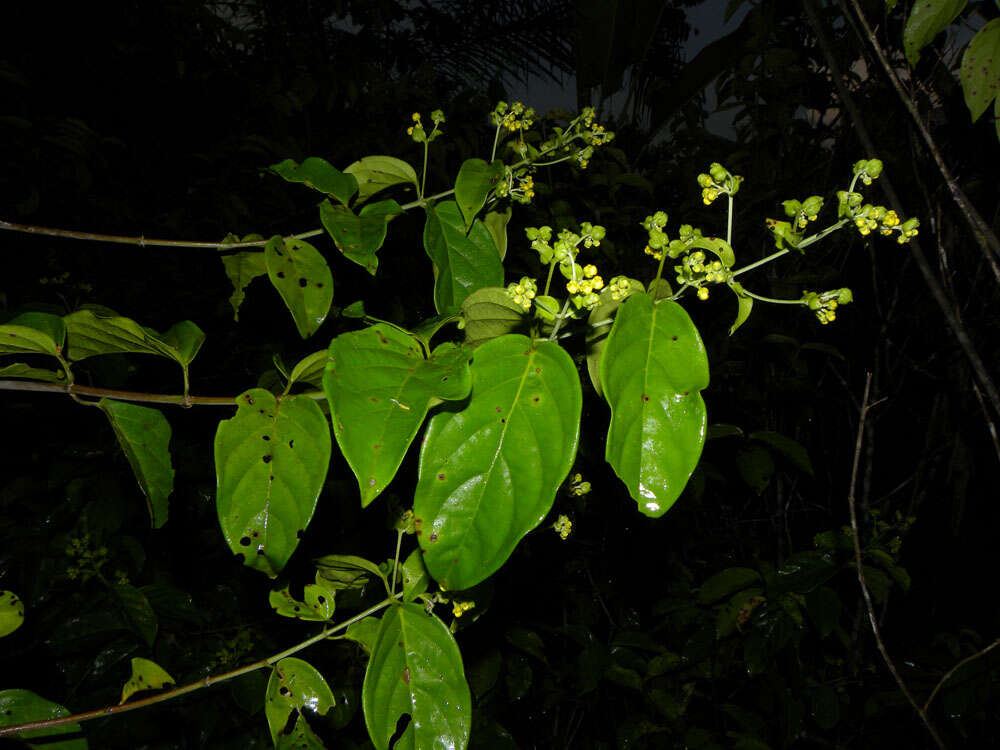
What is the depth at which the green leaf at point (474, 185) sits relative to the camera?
2.84 ft

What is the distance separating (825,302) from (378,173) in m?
0.79

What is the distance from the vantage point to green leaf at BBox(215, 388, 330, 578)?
0.67m

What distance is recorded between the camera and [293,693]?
3.05ft

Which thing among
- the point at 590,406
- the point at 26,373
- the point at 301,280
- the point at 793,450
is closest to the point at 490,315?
the point at 301,280

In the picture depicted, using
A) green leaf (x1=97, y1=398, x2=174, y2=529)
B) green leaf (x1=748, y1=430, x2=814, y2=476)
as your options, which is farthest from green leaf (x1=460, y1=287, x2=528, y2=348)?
green leaf (x1=748, y1=430, x2=814, y2=476)

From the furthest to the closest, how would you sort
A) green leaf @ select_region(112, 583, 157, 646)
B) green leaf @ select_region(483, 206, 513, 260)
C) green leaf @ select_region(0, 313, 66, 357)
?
green leaf @ select_region(112, 583, 157, 646) < green leaf @ select_region(483, 206, 513, 260) < green leaf @ select_region(0, 313, 66, 357)

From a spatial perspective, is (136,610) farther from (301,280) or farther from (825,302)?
(825,302)

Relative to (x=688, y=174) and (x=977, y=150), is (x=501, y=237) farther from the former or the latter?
(x=688, y=174)

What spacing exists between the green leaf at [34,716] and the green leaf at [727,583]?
1.92 m

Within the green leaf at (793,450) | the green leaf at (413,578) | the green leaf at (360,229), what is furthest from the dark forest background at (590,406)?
the green leaf at (360,229)

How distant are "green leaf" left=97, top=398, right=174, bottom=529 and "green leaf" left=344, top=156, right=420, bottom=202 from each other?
53 centimetres

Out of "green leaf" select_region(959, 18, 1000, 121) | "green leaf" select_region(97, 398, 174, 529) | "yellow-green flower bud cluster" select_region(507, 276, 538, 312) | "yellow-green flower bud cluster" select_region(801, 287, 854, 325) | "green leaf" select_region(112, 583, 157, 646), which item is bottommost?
"green leaf" select_region(112, 583, 157, 646)

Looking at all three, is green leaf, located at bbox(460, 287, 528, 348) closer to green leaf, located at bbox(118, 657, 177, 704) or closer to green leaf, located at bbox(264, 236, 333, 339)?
green leaf, located at bbox(264, 236, 333, 339)

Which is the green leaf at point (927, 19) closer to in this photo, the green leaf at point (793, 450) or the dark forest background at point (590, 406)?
the dark forest background at point (590, 406)
